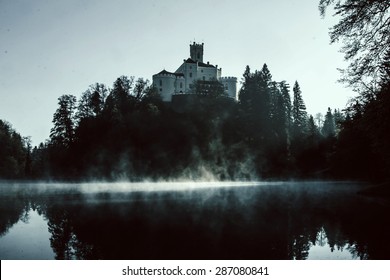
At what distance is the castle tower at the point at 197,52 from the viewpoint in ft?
273

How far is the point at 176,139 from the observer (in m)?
38.1

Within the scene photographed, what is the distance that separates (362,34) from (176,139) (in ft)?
97.6

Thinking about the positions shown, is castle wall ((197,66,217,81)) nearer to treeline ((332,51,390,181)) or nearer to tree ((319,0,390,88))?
treeline ((332,51,390,181))

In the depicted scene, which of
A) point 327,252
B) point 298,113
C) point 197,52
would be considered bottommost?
Result: point 327,252

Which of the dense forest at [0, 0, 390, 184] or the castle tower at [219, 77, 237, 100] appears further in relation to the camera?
the castle tower at [219, 77, 237, 100]

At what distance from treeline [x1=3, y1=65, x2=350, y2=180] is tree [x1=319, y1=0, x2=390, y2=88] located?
26334 millimetres

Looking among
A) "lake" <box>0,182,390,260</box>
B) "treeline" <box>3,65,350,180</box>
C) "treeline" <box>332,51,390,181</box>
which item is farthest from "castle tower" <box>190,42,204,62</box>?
"lake" <box>0,182,390,260</box>

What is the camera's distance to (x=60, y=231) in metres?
8.50

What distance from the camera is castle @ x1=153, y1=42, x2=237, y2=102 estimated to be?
71.3 metres

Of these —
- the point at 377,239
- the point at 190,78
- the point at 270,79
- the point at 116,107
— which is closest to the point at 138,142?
the point at 116,107

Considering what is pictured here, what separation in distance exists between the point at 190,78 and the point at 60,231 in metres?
69.7

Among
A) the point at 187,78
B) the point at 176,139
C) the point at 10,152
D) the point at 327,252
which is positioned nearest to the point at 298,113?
the point at 176,139

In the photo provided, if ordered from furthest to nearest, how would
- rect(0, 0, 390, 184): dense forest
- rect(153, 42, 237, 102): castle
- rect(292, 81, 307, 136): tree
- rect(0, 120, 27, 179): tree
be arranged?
1. rect(153, 42, 237, 102): castle
2. rect(292, 81, 307, 136): tree
3. rect(0, 0, 390, 184): dense forest
4. rect(0, 120, 27, 179): tree

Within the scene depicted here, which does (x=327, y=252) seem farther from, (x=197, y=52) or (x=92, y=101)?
(x=197, y=52)
